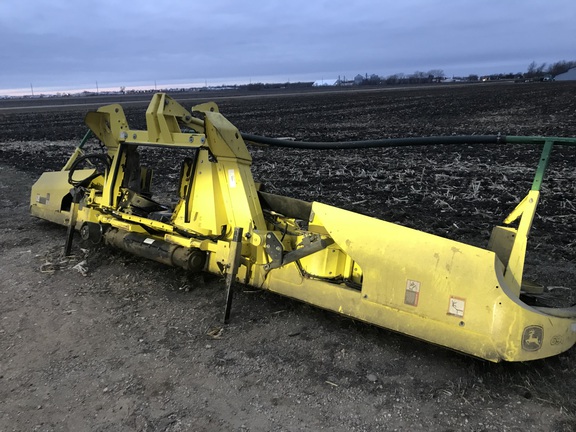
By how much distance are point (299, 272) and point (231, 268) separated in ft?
1.84

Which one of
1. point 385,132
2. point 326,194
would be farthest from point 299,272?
point 385,132

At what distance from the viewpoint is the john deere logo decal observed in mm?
2969

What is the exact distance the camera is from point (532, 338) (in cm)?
298

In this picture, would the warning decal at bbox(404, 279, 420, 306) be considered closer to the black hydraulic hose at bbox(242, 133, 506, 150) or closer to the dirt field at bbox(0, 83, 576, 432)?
the dirt field at bbox(0, 83, 576, 432)

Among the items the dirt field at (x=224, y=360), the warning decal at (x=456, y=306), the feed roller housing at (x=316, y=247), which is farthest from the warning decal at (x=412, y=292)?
the dirt field at (x=224, y=360)

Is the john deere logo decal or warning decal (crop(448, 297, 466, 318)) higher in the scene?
warning decal (crop(448, 297, 466, 318))

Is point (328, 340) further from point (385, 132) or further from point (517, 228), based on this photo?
point (385, 132)

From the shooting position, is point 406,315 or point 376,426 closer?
point 376,426

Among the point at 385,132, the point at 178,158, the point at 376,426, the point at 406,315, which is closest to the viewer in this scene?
the point at 376,426

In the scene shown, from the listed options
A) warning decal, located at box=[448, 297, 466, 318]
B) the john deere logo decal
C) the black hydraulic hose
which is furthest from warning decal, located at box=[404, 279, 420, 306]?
the black hydraulic hose

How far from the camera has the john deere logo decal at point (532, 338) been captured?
2.97 m

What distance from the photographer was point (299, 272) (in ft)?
12.8

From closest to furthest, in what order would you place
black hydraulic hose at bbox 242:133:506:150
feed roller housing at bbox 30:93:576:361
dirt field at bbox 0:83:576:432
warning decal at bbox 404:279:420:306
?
dirt field at bbox 0:83:576:432
feed roller housing at bbox 30:93:576:361
warning decal at bbox 404:279:420:306
black hydraulic hose at bbox 242:133:506:150

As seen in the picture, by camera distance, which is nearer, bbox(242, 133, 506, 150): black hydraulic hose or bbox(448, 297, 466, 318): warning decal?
bbox(448, 297, 466, 318): warning decal
